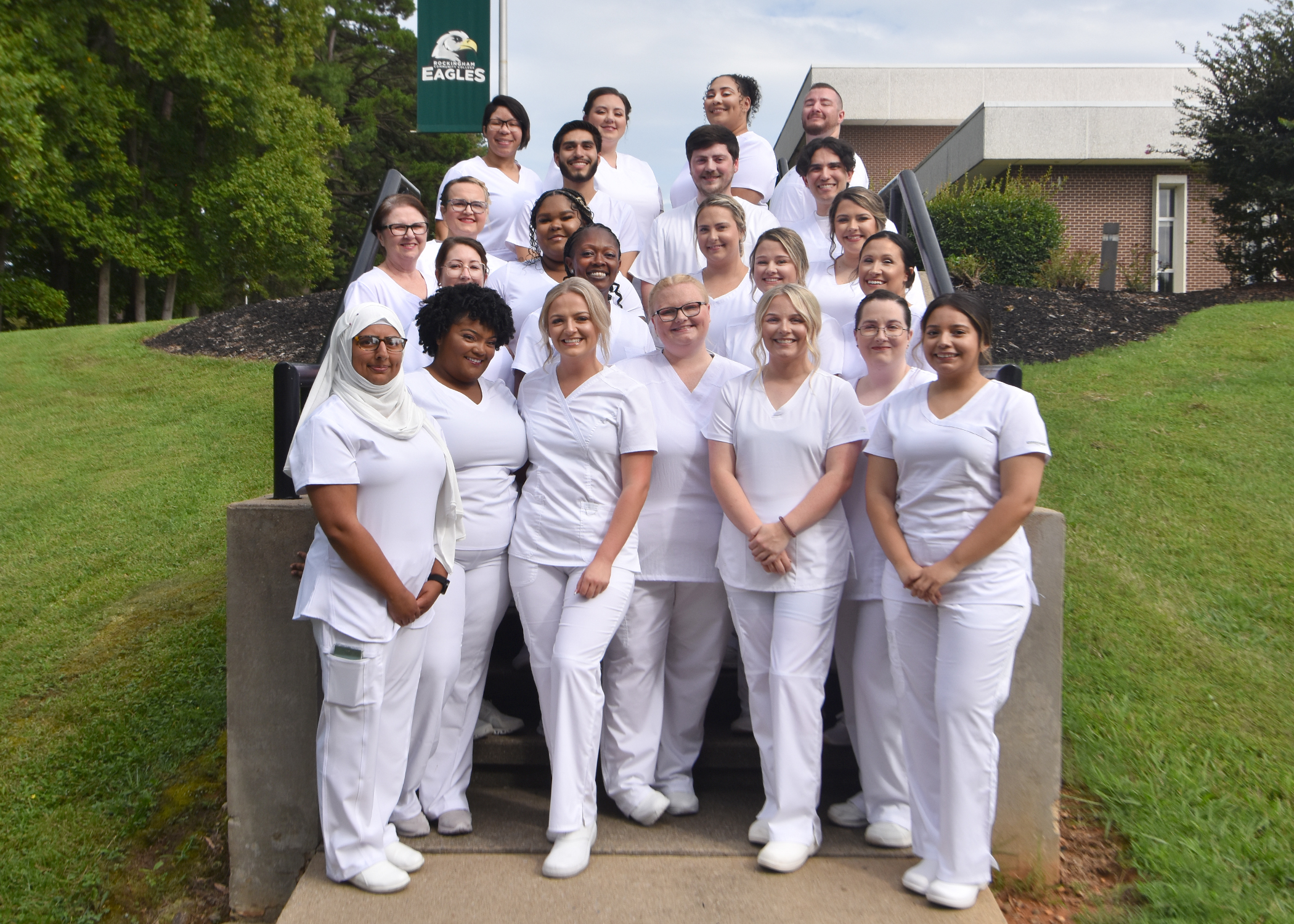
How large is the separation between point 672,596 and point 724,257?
58.3 inches

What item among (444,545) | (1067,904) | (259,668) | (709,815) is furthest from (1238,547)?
(259,668)

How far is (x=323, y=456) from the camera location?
121 inches

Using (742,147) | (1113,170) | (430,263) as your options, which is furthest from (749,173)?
(1113,170)

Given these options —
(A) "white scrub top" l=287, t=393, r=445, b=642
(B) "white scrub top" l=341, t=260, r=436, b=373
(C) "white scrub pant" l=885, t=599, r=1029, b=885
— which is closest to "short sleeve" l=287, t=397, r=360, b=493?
(A) "white scrub top" l=287, t=393, r=445, b=642

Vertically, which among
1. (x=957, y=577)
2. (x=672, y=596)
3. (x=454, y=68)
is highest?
(x=454, y=68)

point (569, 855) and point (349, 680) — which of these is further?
point (569, 855)

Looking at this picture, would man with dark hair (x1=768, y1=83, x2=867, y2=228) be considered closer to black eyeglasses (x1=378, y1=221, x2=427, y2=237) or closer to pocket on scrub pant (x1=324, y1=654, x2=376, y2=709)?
black eyeglasses (x1=378, y1=221, x2=427, y2=237)

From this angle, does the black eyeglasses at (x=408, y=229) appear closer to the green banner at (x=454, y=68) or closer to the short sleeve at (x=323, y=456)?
the short sleeve at (x=323, y=456)

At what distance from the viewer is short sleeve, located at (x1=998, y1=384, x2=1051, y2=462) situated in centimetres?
312

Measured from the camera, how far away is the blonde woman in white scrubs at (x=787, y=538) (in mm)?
3412

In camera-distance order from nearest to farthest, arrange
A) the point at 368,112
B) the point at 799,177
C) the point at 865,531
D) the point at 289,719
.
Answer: the point at 865,531 → the point at 289,719 → the point at 799,177 → the point at 368,112

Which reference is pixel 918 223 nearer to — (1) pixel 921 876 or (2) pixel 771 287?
(2) pixel 771 287

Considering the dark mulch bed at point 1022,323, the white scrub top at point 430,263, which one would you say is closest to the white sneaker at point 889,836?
the white scrub top at point 430,263

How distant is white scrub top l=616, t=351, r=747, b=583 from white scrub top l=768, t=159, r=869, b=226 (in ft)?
6.99
